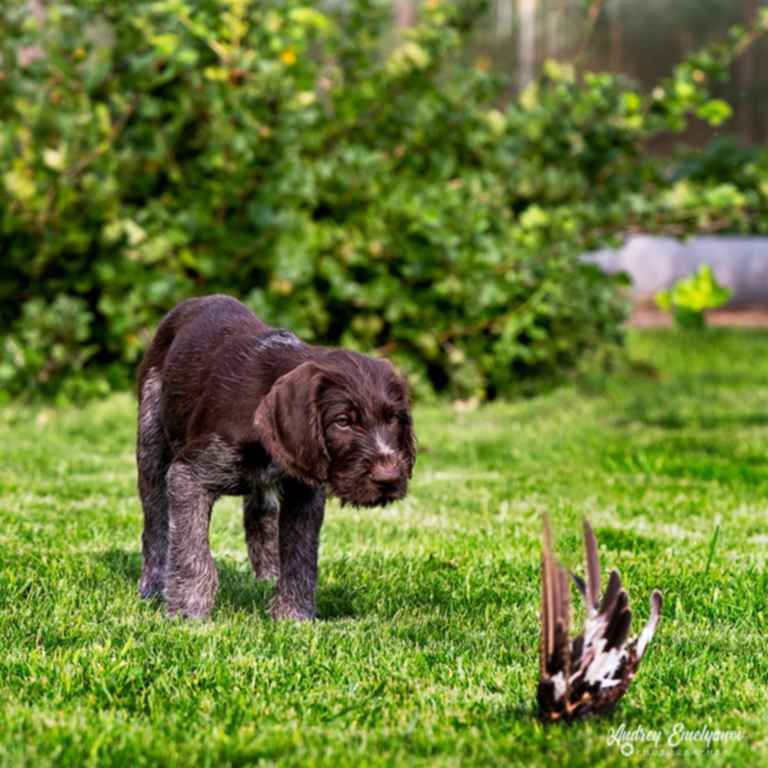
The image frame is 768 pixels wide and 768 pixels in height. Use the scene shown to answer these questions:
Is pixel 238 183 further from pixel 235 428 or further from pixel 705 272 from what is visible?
pixel 235 428

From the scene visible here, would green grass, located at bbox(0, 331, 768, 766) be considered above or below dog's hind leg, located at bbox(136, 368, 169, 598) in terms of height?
below

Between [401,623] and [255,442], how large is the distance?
79 centimetres

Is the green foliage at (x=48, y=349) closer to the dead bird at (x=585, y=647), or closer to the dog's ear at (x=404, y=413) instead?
the dog's ear at (x=404, y=413)

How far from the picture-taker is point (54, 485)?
7.33m

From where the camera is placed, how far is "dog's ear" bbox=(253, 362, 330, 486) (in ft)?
13.8

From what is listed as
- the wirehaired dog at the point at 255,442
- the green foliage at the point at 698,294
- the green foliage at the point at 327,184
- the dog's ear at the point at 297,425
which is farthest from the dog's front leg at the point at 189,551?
the green foliage at the point at 327,184

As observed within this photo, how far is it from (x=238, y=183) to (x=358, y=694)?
7.05m

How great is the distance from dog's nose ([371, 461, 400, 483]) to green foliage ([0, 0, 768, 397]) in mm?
5876

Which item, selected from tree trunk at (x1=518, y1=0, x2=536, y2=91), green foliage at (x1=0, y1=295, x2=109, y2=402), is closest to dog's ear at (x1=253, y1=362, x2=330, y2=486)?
green foliage at (x1=0, y1=295, x2=109, y2=402)

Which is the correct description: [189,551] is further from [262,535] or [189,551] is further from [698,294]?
[698,294]

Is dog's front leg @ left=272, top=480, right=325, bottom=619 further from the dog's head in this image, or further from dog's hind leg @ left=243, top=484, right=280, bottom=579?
dog's hind leg @ left=243, top=484, right=280, bottom=579

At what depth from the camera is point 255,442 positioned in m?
4.47

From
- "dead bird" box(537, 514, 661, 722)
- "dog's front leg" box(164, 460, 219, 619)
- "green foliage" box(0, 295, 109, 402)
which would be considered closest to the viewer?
"dead bird" box(537, 514, 661, 722)

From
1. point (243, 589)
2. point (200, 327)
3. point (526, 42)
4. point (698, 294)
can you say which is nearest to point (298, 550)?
point (243, 589)
